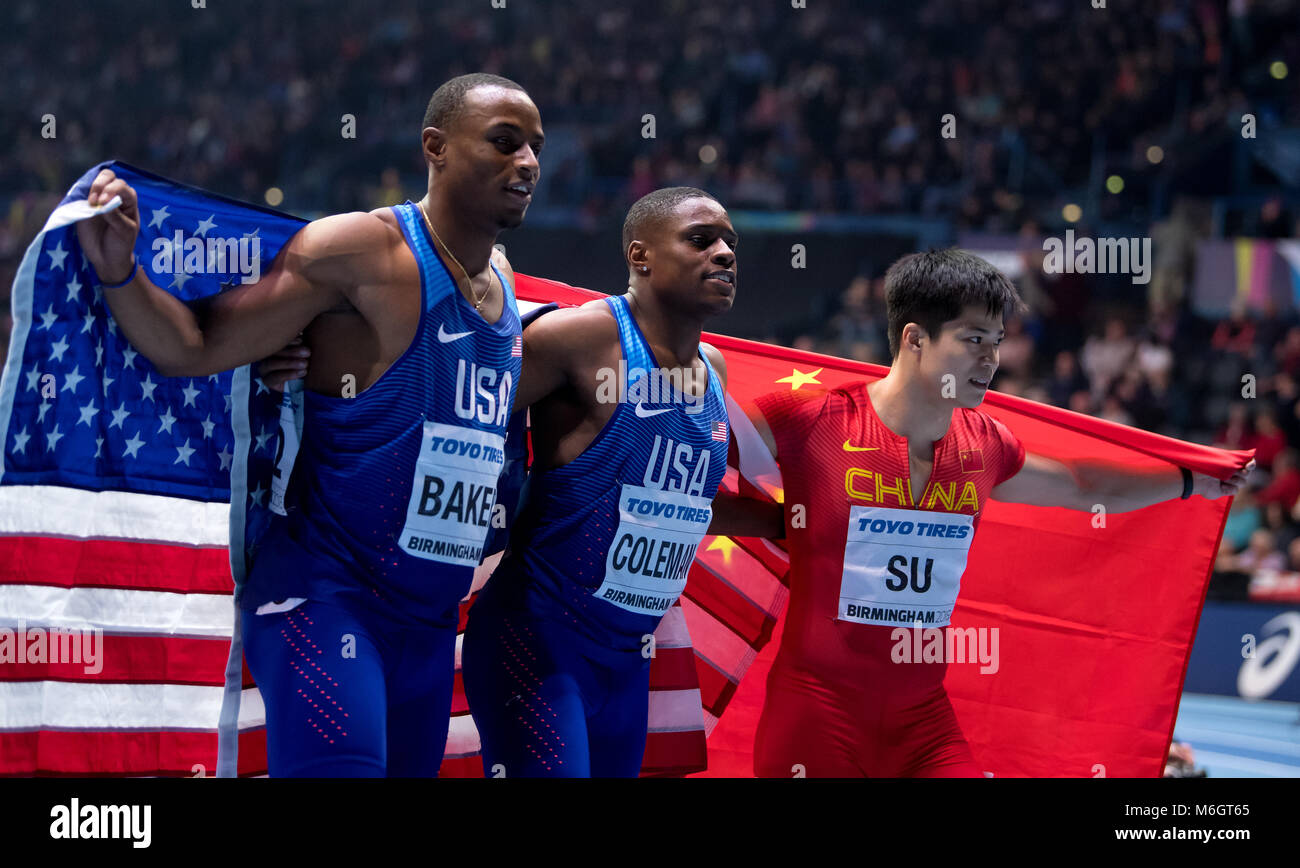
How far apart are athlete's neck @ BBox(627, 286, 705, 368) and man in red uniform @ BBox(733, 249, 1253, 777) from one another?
48 cm

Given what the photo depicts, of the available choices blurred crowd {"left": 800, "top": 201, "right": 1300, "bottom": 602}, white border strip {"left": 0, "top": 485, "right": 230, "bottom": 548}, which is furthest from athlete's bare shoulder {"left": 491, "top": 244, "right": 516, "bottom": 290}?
blurred crowd {"left": 800, "top": 201, "right": 1300, "bottom": 602}

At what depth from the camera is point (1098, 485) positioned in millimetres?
4391

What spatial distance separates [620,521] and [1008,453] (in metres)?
1.48

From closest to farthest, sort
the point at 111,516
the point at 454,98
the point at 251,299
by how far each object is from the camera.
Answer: the point at 251,299
the point at 454,98
the point at 111,516

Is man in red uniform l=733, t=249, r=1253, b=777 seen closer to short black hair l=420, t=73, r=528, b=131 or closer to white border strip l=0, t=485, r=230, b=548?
short black hair l=420, t=73, r=528, b=131

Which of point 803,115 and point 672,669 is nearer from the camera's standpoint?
point 672,669

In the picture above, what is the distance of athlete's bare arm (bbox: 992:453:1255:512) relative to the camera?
4.27 meters

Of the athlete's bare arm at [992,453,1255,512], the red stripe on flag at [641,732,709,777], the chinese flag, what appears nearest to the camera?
the athlete's bare arm at [992,453,1255,512]

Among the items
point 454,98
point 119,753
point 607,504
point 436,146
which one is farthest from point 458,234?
point 119,753

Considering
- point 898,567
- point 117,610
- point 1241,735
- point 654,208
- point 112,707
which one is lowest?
point 1241,735

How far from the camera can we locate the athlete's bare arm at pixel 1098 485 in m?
4.27

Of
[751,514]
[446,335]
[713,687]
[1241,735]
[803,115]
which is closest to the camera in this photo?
[446,335]

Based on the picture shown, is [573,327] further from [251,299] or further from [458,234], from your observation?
[251,299]
